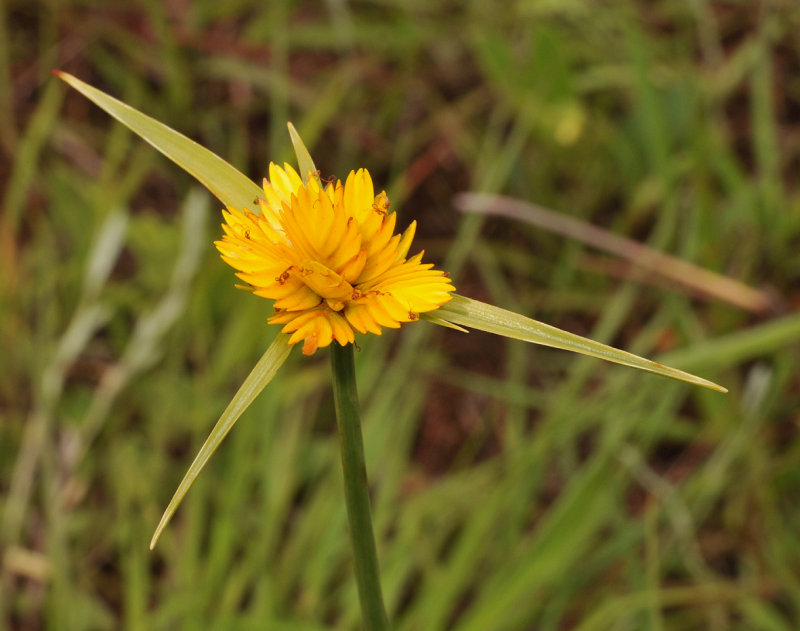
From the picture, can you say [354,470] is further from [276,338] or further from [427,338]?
[427,338]

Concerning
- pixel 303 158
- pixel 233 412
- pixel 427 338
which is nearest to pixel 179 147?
pixel 303 158

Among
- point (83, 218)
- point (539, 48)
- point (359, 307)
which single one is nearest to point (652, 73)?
point (539, 48)

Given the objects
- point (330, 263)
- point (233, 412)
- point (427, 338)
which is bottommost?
point (233, 412)

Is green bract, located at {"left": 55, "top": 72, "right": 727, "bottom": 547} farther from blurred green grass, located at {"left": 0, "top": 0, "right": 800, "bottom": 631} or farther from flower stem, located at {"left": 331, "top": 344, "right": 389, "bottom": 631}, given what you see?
blurred green grass, located at {"left": 0, "top": 0, "right": 800, "bottom": 631}

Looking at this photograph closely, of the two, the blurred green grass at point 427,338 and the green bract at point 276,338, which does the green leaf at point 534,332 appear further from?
the blurred green grass at point 427,338

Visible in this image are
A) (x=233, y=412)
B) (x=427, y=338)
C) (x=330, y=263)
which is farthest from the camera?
(x=427, y=338)

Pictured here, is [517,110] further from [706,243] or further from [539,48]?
[706,243]

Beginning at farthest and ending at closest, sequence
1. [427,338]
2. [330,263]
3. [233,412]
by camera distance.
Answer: [427,338], [330,263], [233,412]

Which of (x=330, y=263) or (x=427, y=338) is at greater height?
(x=427, y=338)
